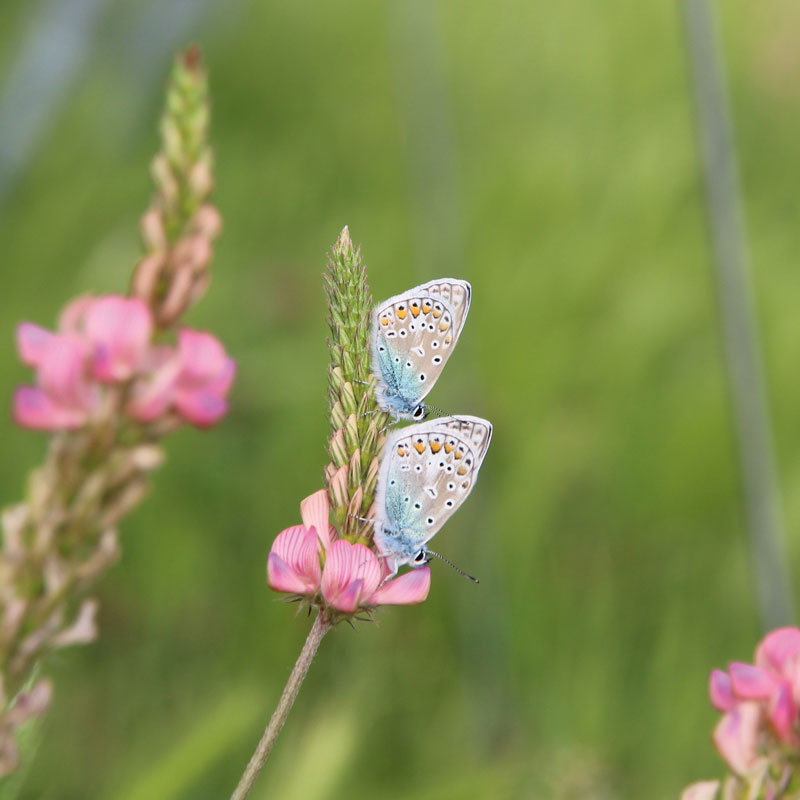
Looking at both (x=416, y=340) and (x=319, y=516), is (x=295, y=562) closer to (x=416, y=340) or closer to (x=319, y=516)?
(x=319, y=516)

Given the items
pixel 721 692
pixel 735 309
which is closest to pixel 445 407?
pixel 735 309

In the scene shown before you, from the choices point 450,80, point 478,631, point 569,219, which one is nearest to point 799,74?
point 450,80

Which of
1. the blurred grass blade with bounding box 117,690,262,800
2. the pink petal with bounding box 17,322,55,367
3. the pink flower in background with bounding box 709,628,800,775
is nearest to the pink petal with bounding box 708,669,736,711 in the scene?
the pink flower in background with bounding box 709,628,800,775

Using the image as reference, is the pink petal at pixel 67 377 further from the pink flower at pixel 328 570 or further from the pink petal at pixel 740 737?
the pink petal at pixel 740 737

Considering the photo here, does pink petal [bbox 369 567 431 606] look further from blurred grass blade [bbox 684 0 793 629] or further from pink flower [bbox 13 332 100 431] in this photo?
blurred grass blade [bbox 684 0 793 629]

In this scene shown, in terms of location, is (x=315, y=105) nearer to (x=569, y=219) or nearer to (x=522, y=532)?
(x=569, y=219)

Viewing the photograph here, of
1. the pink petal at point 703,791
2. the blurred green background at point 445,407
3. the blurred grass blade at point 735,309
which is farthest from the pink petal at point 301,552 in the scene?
the blurred grass blade at point 735,309
